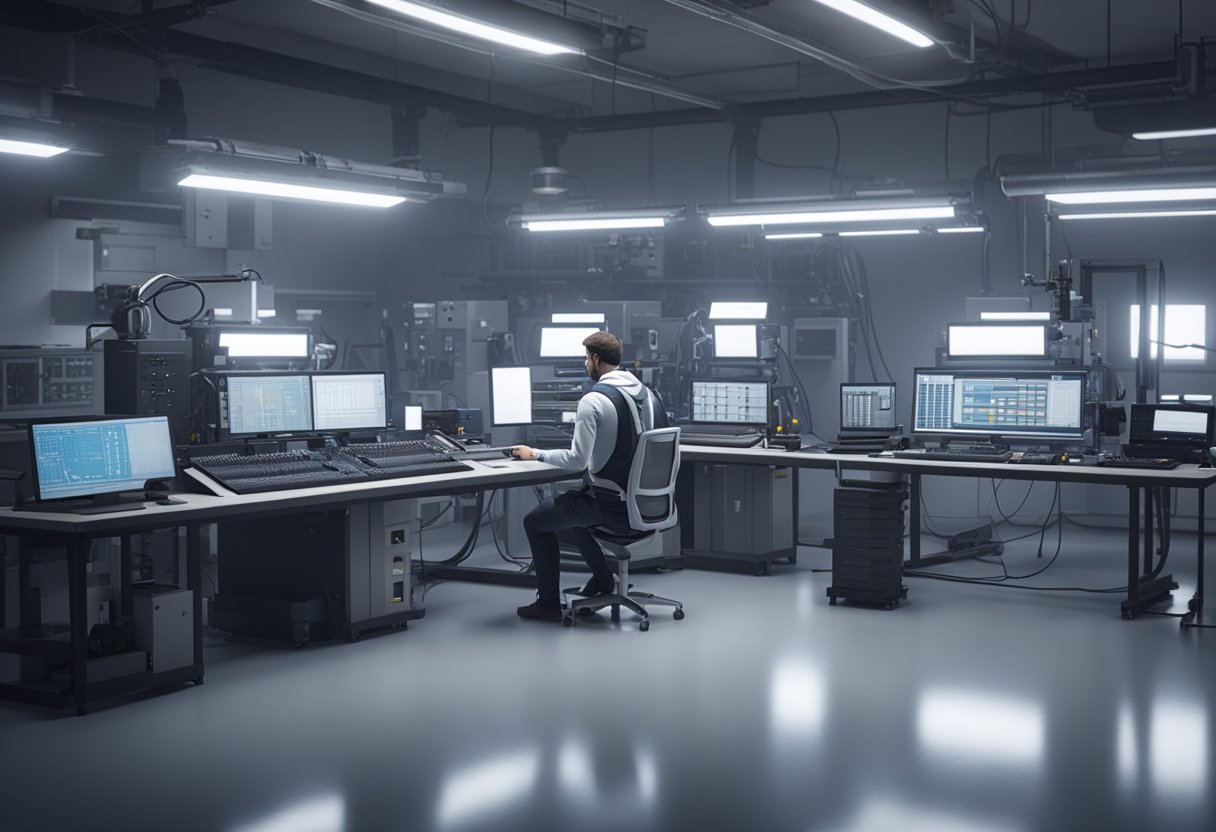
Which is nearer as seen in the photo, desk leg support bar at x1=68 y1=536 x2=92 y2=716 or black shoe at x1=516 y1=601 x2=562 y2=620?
desk leg support bar at x1=68 y1=536 x2=92 y2=716

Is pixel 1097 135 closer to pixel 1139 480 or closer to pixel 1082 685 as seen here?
pixel 1139 480

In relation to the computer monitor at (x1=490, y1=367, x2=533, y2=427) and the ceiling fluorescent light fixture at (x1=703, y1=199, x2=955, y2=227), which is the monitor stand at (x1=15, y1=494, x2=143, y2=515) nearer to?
the computer monitor at (x1=490, y1=367, x2=533, y2=427)

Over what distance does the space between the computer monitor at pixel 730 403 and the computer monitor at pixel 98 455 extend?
3.21 metres

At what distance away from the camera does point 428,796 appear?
3322 mm

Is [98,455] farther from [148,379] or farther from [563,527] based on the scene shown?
[563,527]

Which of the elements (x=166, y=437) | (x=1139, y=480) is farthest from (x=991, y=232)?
(x=166, y=437)

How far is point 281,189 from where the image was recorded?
593cm

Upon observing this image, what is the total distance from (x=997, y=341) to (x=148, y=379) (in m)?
4.12

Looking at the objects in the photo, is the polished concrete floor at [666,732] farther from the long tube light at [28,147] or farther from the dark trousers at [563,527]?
the long tube light at [28,147]

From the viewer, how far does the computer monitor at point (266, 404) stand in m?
4.95

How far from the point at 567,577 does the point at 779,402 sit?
1.52 m

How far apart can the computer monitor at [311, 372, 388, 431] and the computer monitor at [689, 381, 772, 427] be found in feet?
6.71

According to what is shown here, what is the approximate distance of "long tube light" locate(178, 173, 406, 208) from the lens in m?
5.64

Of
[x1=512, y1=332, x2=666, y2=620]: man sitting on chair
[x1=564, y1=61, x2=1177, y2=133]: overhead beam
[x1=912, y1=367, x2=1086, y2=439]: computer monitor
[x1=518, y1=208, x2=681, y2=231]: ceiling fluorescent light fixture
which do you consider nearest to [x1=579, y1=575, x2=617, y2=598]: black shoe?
[x1=512, y1=332, x2=666, y2=620]: man sitting on chair
